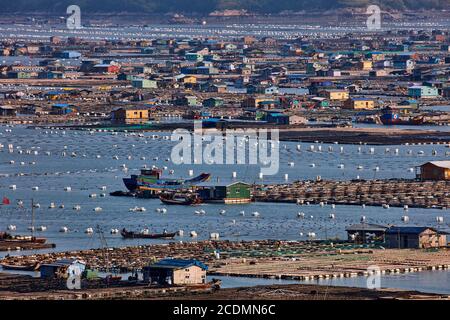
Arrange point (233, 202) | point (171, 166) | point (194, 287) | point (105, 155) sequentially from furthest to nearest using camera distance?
1. point (105, 155)
2. point (171, 166)
3. point (233, 202)
4. point (194, 287)

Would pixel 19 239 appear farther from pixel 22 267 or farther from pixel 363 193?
pixel 363 193

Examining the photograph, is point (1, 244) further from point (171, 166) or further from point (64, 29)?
point (64, 29)

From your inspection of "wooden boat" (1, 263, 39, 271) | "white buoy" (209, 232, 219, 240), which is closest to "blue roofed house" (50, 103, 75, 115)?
"white buoy" (209, 232, 219, 240)

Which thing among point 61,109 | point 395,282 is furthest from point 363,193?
point 61,109

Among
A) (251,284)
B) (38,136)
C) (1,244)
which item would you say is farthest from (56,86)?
(251,284)

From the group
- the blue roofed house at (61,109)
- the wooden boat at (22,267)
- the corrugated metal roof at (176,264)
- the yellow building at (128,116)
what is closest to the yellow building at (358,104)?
the yellow building at (128,116)

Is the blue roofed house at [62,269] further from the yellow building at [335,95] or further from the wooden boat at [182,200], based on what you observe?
the yellow building at [335,95]
